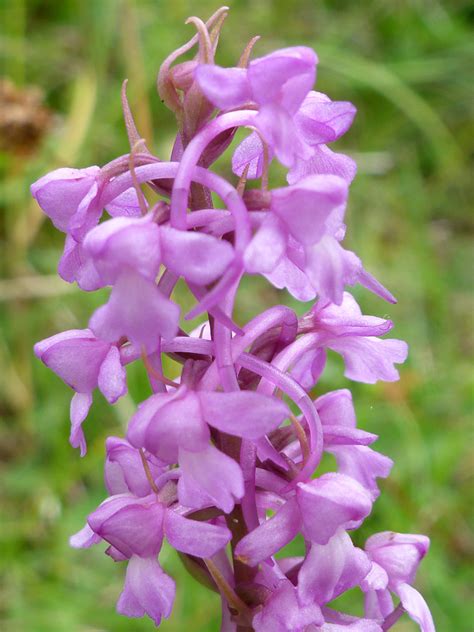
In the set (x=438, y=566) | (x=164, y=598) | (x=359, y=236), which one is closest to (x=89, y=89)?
(x=359, y=236)

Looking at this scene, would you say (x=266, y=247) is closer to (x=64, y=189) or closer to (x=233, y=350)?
(x=233, y=350)

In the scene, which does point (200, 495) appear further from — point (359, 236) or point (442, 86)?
point (442, 86)

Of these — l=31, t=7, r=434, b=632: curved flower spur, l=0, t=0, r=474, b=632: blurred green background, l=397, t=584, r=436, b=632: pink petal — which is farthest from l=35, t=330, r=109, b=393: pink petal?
l=0, t=0, r=474, b=632: blurred green background

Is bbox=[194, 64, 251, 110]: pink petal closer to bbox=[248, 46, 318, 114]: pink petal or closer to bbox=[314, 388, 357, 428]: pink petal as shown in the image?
bbox=[248, 46, 318, 114]: pink petal

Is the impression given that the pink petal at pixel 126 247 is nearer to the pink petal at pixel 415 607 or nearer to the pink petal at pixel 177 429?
the pink petal at pixel 177 429

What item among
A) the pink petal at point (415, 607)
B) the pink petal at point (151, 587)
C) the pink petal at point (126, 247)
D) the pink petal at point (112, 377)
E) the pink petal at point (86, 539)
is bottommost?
the pink petal at point (86, 539)

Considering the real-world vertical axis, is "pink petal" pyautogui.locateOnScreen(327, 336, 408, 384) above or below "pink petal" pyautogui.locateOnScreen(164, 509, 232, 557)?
above

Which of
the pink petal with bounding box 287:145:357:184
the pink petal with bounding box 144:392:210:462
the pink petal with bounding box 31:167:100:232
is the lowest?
the pink petal with bounding box 144:392:210:462

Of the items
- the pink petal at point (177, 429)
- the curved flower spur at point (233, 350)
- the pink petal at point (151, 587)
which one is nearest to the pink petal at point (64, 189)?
the curved flower spur at point (233, 350)
